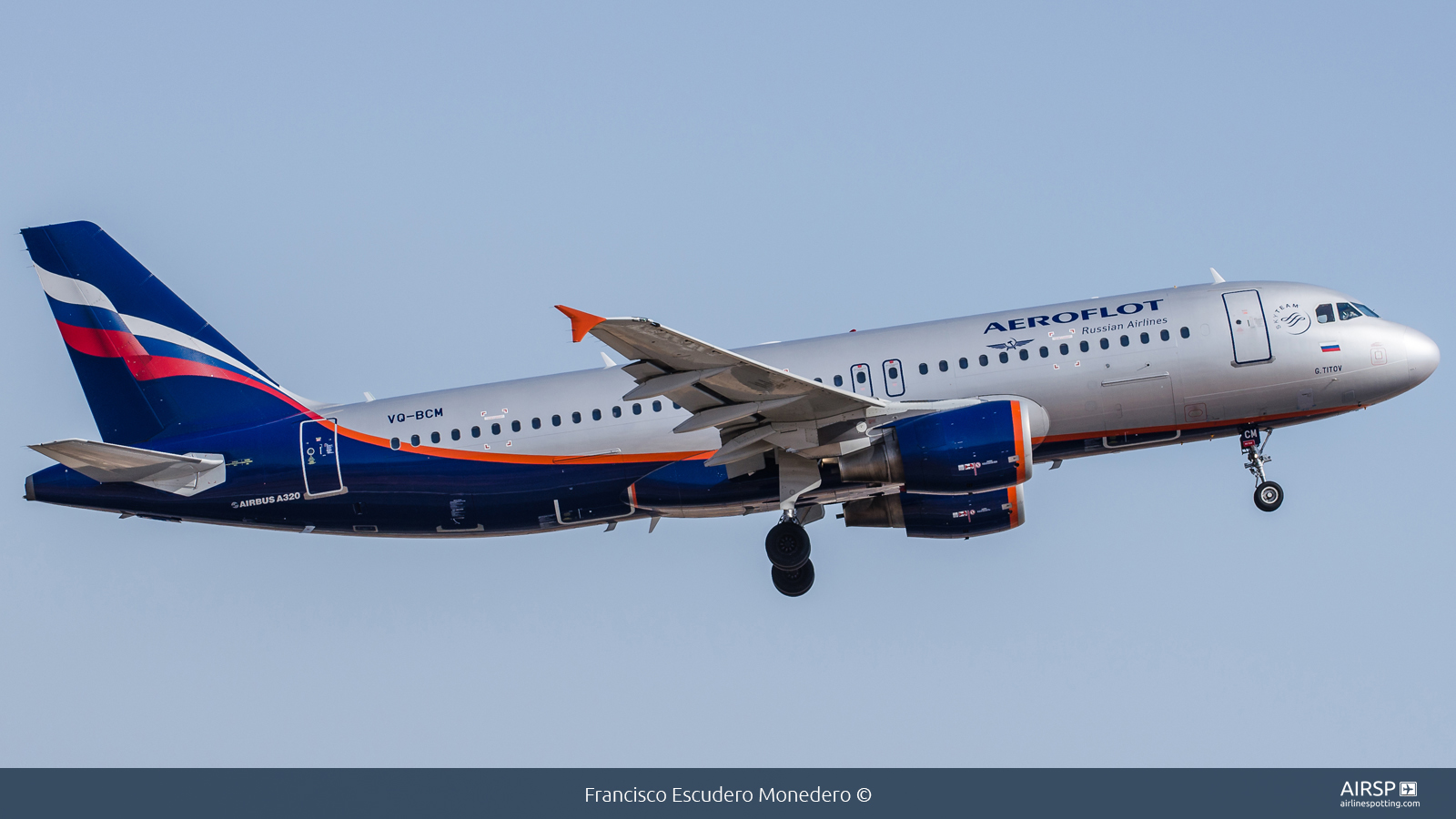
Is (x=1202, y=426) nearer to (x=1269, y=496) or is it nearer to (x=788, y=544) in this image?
(x=1269, y=496)

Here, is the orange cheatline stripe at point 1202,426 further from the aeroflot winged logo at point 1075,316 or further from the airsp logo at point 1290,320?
the aeroflot winged logo at point 1075,316

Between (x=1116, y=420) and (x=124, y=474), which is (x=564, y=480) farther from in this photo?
(x=1116, y=420)

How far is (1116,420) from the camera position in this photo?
3189cm

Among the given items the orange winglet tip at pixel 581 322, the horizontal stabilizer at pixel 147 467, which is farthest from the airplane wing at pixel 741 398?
the horizontal stabilizer at pixel 147 467

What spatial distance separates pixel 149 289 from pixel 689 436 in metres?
14.5

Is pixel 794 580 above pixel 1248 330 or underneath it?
underneath

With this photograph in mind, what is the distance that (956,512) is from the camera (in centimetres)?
3391

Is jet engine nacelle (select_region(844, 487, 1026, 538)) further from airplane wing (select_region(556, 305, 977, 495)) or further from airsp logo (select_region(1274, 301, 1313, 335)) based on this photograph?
airsp logo (select_region(1274, 301, 1313, 335))

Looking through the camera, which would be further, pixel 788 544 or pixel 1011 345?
pixel 788 544

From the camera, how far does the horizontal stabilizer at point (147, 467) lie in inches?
1265

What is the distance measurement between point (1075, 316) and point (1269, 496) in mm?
Result: 6188

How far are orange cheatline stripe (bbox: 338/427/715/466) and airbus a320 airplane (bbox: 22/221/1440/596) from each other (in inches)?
1.9

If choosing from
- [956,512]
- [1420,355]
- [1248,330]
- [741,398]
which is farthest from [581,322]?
[1420,355]

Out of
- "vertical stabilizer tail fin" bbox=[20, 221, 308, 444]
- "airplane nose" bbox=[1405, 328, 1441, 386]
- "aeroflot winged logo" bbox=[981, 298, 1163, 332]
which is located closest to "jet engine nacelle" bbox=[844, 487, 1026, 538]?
"aeroflot winged logo" bbox=[981, 298, 1163, 332]
